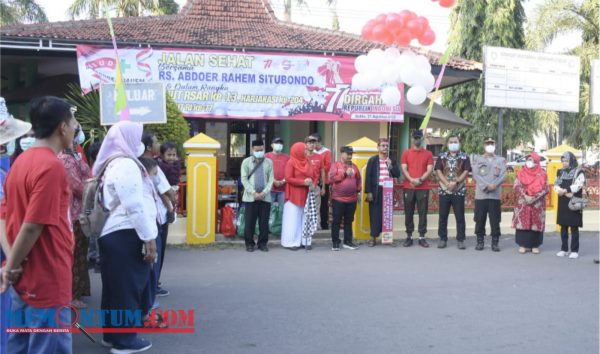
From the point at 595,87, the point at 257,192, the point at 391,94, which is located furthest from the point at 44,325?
the point at 595,87

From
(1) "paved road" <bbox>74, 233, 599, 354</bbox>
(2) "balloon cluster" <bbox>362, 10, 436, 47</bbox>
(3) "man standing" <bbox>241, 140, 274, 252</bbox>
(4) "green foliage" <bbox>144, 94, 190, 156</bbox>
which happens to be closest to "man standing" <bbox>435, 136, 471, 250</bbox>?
(1) "paved road" <bbox>74, 233, 599, 354</bbox>

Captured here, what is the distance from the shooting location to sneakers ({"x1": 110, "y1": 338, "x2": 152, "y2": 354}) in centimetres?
424

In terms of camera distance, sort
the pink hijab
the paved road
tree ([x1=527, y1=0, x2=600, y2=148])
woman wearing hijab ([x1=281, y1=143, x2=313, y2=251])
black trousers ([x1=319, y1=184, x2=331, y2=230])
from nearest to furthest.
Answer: the pink hijab < the paved road < woman wearing hijab ([x1=281, y1=143, x2=313, y2=251]) < black trousers ([x1=319, y1=184, x2=331, y2=230]) < tree ([x1=527, y1=0, x2=600, y2=148])

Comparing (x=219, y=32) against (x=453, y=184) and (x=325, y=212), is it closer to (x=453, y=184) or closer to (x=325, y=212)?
(x=325, y=212)

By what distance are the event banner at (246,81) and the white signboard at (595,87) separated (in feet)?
14.9

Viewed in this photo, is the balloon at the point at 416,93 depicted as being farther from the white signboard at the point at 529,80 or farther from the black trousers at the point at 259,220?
the white signboard at the point at 529,80

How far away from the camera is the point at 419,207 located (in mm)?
9711

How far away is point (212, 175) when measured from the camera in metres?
9.35

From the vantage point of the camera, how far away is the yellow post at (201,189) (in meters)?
9.27

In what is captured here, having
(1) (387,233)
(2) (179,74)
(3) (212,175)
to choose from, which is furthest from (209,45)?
(1) (387,233)

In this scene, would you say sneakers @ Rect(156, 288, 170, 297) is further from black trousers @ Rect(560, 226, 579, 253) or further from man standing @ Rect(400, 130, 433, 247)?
black trousers @ Rect(560, 226, 579, 253)

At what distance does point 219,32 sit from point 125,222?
36.4 ft

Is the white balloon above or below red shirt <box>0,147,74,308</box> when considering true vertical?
above

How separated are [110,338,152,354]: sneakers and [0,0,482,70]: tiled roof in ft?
29.0
